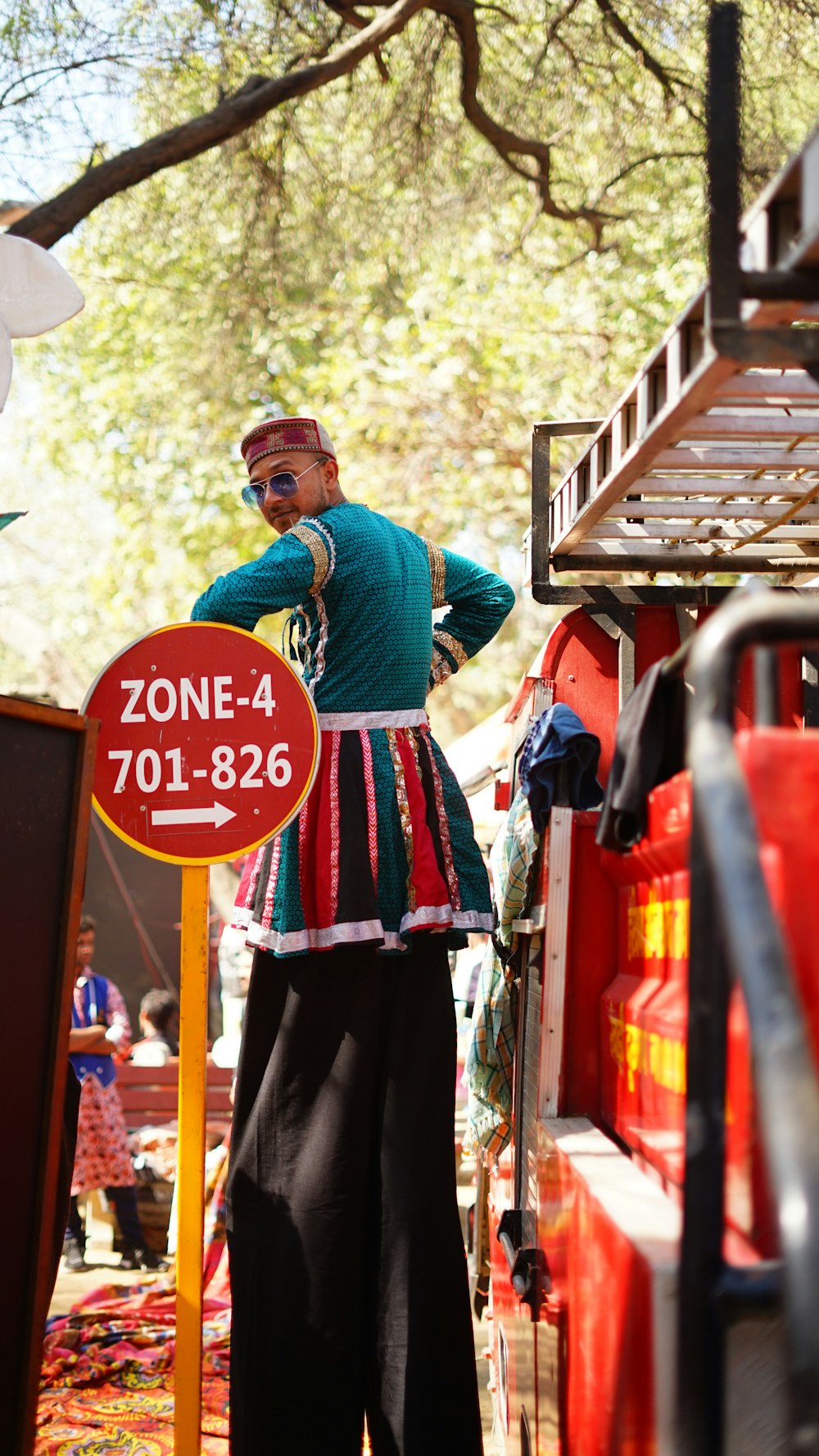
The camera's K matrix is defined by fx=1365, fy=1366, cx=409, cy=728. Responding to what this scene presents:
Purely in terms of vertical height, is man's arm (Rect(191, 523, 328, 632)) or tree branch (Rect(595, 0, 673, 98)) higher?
tree branch (Rect(595, 0, 673, 98))

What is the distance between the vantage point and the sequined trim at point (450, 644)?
3736 mm

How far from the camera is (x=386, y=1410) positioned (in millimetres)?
2934

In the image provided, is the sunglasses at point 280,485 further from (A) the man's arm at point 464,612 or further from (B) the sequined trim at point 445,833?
(B) the sequined trim at point 445,833

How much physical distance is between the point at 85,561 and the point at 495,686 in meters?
7.88

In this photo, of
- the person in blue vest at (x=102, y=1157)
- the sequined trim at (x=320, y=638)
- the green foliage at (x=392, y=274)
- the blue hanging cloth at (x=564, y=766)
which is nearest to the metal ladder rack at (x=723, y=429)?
the blue hanging cloth at (x=564, y=766)

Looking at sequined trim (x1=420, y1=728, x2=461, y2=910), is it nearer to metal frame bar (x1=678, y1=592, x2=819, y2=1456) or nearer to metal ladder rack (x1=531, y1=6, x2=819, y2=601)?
metal ladder rack (x1=531, y1=6, x2=819, y2=601)

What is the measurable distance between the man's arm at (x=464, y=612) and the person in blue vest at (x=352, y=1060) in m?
0.40

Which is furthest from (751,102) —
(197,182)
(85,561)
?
(85,561)

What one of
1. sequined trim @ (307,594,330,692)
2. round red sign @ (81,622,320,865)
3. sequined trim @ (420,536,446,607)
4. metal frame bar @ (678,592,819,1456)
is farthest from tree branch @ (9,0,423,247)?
metal frame bar @ (678,592,819,1456)

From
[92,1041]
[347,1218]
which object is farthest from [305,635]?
[92,1041]

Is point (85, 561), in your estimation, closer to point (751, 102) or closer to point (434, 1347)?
point (751, 102)

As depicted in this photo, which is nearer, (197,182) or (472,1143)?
(472,1143)

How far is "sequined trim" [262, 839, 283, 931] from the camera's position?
3051mm

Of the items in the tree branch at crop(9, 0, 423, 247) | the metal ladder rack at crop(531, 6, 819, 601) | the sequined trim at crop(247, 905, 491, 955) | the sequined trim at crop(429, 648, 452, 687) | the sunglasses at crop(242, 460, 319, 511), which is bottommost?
the sequined trim at crop(247, 905, 491, 955)
